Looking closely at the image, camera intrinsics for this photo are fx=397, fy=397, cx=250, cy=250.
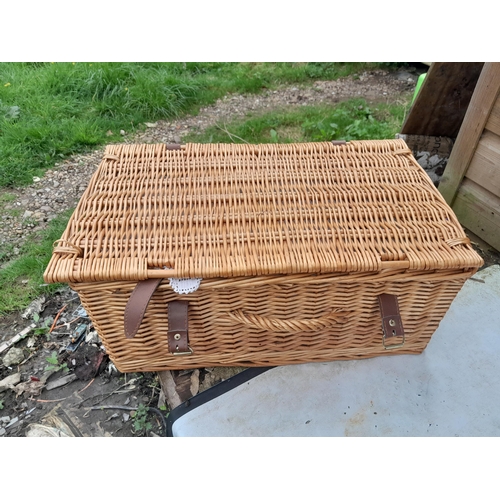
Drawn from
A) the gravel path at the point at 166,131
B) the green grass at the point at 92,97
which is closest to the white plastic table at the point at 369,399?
the gravel path at the point at 166,131

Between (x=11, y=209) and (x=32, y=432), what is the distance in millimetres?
1305

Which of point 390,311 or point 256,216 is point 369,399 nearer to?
point 390,311

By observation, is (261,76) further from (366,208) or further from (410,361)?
(410,361)

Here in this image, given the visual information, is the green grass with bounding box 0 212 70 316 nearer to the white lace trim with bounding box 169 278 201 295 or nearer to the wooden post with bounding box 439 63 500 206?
the white lace trim with bounding box 169 278 201 295

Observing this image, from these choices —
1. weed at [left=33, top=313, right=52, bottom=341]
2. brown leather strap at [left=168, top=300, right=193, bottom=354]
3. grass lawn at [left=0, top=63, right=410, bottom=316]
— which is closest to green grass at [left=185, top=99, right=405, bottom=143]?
grass lawn at [left=0, top=63, right=410, bottom=316]

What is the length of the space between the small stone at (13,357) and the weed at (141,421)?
1.78ft

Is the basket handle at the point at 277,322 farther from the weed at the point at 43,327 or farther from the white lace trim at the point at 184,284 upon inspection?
the weed at the point at 43,327

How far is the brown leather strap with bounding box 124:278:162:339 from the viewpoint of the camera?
41.0 inches

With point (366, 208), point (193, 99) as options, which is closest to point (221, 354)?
point (366, 208)

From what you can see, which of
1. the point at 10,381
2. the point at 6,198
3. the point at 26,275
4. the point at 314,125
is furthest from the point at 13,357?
the point at 314,125

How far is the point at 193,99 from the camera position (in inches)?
119

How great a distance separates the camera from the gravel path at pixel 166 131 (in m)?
2.12

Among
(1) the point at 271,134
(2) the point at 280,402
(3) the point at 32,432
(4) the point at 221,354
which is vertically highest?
(1) the point at 271,134

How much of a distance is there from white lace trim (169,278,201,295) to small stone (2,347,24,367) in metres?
0.89
